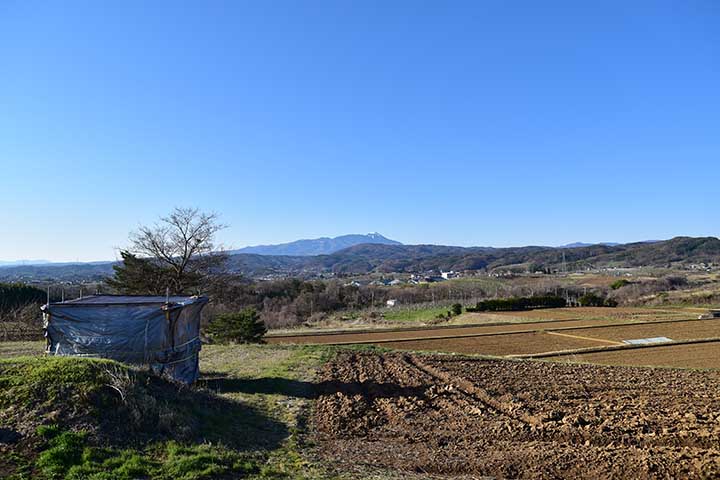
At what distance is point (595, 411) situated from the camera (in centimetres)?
1048

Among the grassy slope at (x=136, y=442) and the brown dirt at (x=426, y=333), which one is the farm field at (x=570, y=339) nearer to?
the brown dirt at (x=426, y=333)

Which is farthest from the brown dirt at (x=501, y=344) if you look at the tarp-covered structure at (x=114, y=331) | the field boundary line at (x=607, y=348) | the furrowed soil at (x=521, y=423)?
the tarp-covered structure at (x=114, y=331)

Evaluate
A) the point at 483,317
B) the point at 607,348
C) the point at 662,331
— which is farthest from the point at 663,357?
the point at 483,317

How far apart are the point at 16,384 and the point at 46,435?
166cm

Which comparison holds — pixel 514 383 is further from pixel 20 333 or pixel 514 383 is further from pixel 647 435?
pixel 20 333

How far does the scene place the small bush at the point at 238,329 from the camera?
1042 inches

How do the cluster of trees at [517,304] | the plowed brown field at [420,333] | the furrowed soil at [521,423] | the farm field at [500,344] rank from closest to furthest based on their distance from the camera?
the furrowed soil at [521,423] → the farm field at [500,344] → the plowed brown field at [420,333] → the cluster of trees at [517,304]

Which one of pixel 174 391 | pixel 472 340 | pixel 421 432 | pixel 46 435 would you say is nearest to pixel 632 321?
pixel 472 340

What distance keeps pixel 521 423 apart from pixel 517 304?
4739 cm

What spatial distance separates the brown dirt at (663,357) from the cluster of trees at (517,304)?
2708cm

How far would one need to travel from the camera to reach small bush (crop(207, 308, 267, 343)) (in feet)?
86.8

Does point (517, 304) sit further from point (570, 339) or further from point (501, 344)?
point (501, 344)

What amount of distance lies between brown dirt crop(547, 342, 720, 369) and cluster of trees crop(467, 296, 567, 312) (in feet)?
88.8

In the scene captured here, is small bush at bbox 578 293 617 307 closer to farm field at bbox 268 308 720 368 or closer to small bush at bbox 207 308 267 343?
farm field at bbox 268 308 720 368
